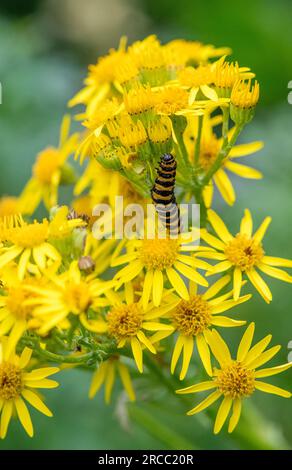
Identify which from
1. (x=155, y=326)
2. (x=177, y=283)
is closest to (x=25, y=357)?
(x=155, y=326)

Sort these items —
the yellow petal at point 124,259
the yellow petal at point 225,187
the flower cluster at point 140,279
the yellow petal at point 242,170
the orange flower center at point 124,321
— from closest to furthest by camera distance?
the flower cluster at point 140,279 → the orange flower center at point 124,321 → the yellow petal at point 124,259 → the yellow petal at point 225,187 → the yellow petal at point 242,170

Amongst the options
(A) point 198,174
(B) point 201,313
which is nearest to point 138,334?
(B) point 201,313

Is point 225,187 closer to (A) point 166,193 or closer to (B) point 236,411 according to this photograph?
(A) point 166,193

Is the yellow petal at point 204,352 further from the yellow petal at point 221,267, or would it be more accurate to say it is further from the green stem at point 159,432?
the green stem at point 159,432

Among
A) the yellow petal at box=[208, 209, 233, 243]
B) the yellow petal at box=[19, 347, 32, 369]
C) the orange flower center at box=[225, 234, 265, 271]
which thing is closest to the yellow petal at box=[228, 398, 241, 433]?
the orange flower center at box=[225, 234, 265, 271]

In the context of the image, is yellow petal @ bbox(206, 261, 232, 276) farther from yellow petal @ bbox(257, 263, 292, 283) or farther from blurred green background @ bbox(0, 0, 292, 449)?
blurred green background @ bbox(0, 0, 292, 449)

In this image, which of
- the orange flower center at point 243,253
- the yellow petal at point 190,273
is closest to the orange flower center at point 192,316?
the yellow petal at point 190,273
